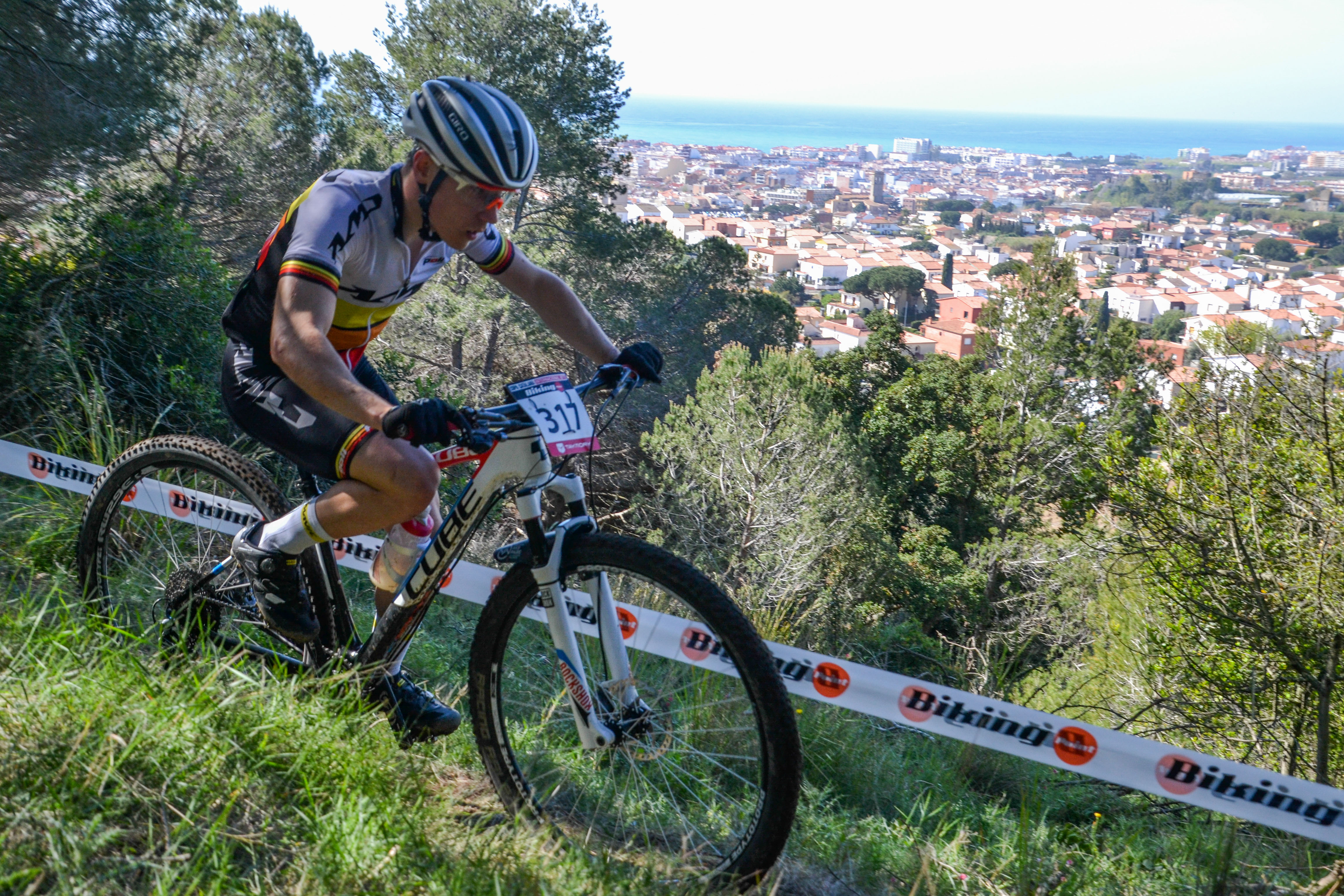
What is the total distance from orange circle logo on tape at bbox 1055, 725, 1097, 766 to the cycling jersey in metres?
2.13

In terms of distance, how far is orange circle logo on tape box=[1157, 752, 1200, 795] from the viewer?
2.57 metres

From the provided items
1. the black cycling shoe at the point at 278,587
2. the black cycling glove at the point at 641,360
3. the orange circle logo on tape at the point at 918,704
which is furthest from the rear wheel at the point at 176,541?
the orange circle logo on tape at the point at 918,704

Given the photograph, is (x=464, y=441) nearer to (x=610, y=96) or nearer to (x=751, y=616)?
(x=751, y=616)

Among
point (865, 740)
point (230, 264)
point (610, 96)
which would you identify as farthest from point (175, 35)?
point (865, 740)

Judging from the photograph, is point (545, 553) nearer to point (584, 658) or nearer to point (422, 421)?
point (584, 658)

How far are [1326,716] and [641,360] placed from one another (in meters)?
7.40

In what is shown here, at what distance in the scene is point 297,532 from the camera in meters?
2.39

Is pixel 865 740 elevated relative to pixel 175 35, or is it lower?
lower

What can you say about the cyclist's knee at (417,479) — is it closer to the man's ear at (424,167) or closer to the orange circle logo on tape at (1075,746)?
the man's ear at (424,167)

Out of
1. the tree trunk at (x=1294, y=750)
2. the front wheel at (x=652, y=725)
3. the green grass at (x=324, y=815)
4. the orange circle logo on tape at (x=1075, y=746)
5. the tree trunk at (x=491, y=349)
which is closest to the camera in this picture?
the green grass at (x=324, y=815)

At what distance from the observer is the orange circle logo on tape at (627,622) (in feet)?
8.16

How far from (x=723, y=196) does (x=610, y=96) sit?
235 ft

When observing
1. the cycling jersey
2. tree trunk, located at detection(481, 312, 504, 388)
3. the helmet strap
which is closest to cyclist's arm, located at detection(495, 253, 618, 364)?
the cycling jersey

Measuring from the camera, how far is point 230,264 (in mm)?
14891
